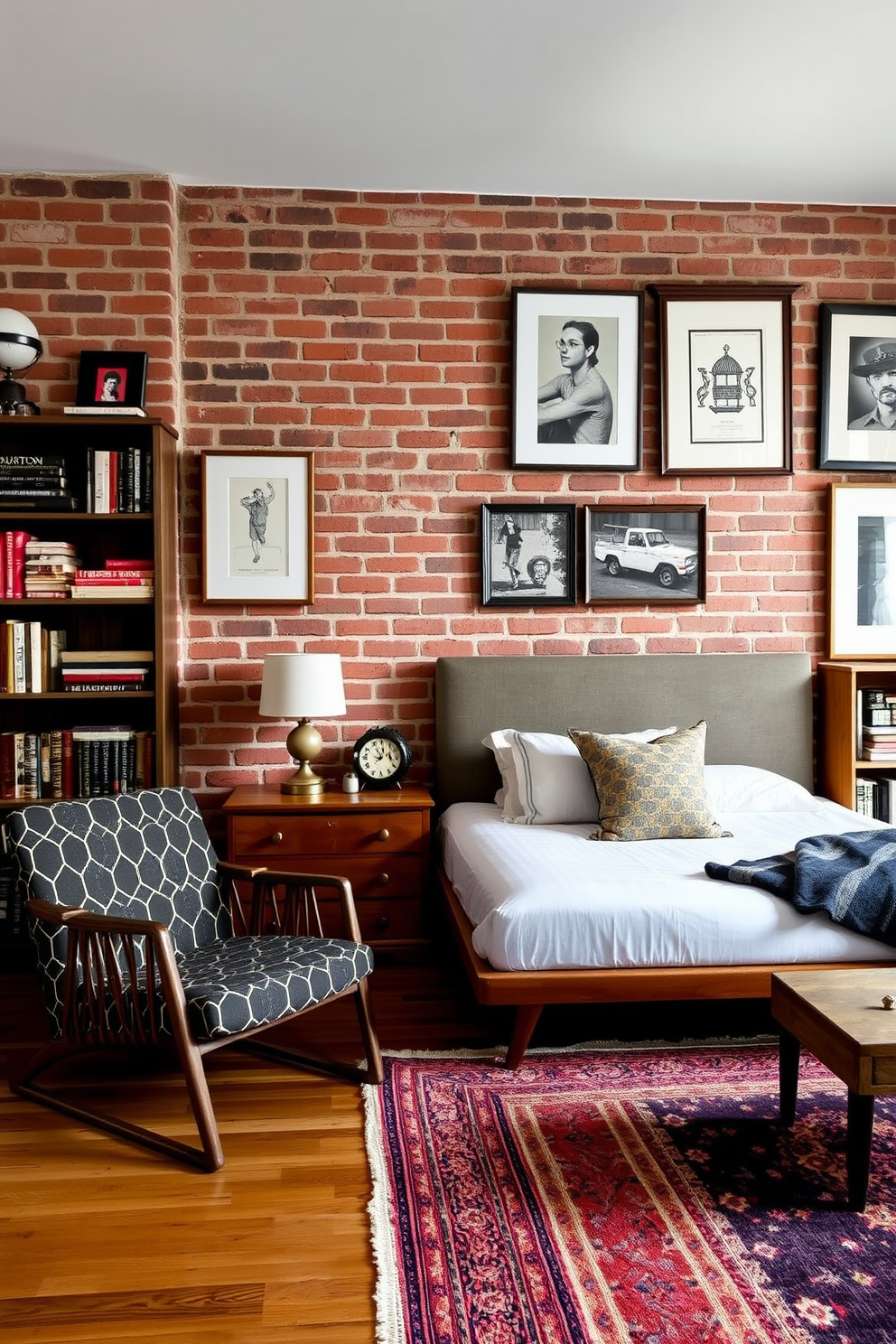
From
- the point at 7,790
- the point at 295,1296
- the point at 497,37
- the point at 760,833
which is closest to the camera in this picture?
the point at 295,1296

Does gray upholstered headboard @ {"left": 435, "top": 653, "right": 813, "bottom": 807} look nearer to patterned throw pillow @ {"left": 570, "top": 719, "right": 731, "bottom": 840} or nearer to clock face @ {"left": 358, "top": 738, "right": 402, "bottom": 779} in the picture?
clock face @ {"left": 358, "top": 738, "right": 402, "bottom": 779}

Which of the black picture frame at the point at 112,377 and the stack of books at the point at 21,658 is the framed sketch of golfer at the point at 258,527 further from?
the stack of books at the point at 21,658

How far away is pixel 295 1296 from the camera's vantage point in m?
1.87

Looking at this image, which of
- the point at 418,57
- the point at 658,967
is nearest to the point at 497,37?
the point at 418,57

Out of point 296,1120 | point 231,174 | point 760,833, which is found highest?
point 231,174

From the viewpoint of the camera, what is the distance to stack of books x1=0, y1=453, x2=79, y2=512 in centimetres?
359

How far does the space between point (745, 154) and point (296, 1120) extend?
12.1 ft

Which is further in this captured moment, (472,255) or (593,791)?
(472,255)

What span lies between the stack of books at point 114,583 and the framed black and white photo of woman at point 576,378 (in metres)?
1.59

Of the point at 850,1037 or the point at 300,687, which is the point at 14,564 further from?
the point at 850,1037

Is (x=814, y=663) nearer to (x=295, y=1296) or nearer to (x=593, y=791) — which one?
(x=593, y=791)

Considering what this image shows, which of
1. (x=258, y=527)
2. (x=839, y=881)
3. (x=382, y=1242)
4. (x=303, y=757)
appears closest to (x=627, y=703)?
(x=303, y=757)

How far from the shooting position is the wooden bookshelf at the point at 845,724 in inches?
157

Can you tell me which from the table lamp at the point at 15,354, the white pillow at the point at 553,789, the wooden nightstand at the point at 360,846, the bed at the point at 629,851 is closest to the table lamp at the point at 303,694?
the wooden nightstand at the point at 360,846
